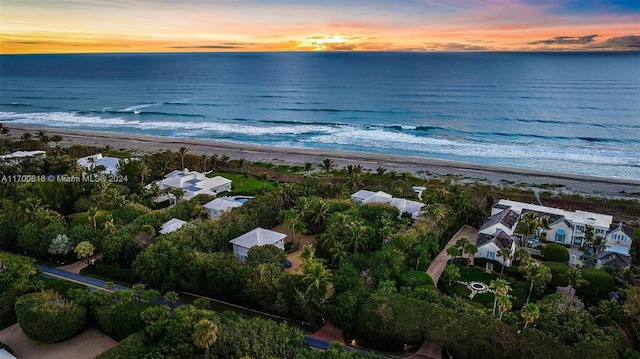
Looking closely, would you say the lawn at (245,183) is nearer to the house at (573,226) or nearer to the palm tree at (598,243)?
the house at (573,226)

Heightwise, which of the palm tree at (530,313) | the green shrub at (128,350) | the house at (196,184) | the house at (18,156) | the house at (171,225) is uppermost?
the palm tree at (530,313)

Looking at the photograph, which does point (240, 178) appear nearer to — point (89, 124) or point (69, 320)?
point (69, 320)

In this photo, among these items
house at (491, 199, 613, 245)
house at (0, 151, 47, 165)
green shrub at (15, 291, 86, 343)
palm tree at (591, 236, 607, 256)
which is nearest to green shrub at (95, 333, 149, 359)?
green shrub at (15, 291, 86, 343)

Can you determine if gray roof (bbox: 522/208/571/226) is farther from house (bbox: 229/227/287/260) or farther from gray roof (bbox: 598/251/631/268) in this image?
house (bbox: 229/227/287/260)

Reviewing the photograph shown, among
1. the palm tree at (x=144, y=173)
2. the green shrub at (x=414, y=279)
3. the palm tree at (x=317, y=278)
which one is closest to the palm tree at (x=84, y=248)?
the palm tree at (x=144, y=173)

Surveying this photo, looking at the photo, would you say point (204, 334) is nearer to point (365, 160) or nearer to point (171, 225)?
point (171, 225)

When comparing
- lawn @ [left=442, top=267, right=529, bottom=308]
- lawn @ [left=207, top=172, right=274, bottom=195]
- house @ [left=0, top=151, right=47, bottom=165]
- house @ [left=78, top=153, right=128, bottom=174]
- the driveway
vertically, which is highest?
house @ [left=0, top=151, right=47, bottom=165]

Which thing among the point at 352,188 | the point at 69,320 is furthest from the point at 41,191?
the point at 352,188
